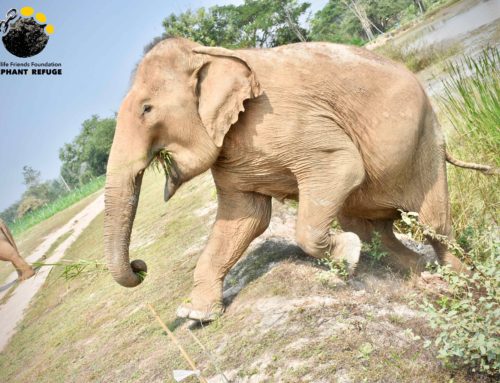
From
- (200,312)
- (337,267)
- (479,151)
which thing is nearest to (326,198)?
(337,267)

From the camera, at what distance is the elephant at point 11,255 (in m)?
11.0

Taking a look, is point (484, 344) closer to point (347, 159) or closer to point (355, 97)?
point (347, 159)

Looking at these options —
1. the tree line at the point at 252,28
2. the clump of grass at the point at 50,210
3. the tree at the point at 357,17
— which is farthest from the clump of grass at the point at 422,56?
the tree at the point at 357,17

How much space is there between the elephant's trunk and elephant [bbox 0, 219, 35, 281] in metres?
8.16

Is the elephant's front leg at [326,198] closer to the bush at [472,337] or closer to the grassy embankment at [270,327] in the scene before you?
the grassy embankment at [270,327]

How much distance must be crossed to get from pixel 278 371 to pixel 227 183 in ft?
4.82

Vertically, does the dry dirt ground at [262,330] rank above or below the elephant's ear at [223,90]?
below

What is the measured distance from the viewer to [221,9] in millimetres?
39531

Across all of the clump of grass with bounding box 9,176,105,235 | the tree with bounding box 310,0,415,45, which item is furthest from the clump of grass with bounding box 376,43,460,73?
the tree with bounding box 310,0,415,45

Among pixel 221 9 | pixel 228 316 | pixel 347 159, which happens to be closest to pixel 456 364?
pixel 347 159

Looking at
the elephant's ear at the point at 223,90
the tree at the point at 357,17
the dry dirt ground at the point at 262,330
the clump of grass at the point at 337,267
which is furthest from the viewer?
the tree at the point at 357,17

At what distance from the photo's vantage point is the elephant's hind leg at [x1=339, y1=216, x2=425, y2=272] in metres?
4.71

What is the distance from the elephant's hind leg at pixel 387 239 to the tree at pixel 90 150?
6576 centimetres

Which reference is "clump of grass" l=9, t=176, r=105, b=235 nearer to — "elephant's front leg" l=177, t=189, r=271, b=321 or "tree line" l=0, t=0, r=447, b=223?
"tree line" l=0, t=0, r=447, b=223
